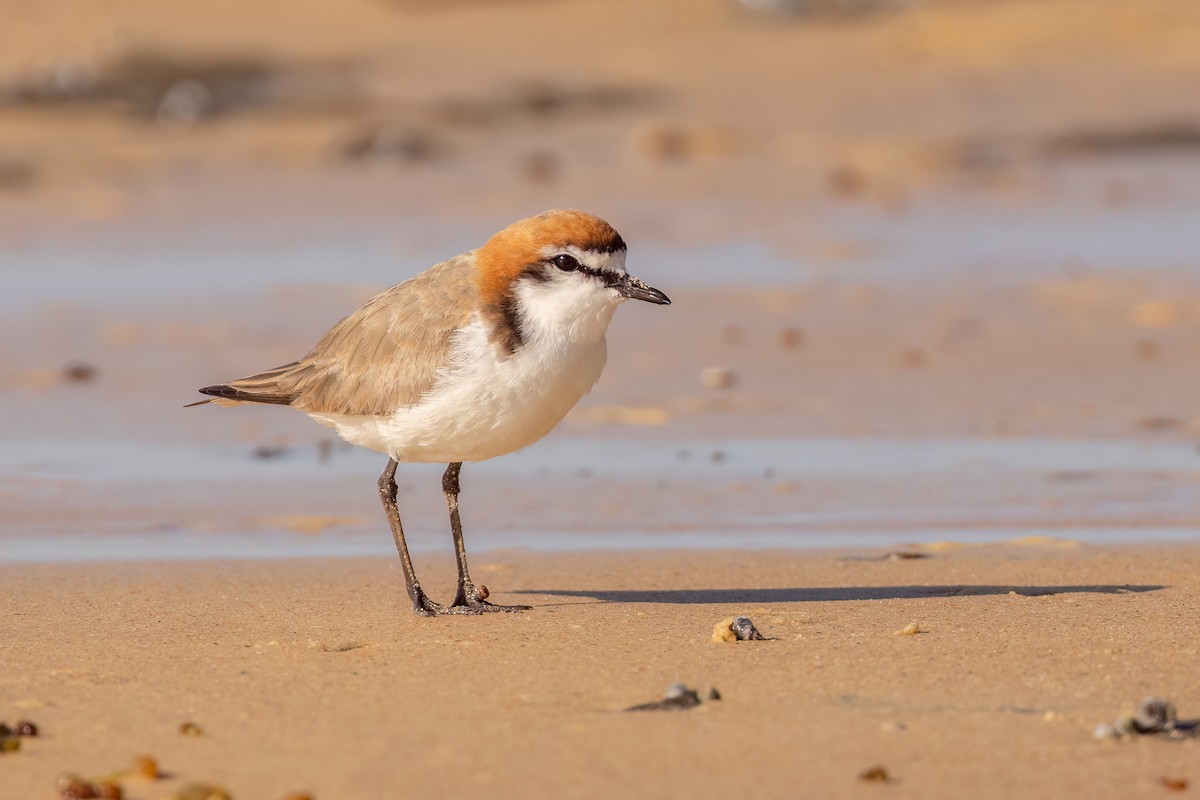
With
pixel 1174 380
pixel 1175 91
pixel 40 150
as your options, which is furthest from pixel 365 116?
pixel 1174 380

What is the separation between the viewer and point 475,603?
643 centimetres

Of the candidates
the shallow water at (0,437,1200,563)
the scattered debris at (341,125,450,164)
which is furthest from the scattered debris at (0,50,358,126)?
the shallow water at (0,437,1200,563)

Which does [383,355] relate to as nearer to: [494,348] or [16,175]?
[494,348]

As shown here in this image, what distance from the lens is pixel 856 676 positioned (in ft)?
17.3

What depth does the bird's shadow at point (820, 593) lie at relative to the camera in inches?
253

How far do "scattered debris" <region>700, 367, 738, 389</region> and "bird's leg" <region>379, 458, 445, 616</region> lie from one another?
3.70 metres

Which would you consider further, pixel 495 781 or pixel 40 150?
pixel 40 150

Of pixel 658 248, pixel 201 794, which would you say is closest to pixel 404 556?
pixel 201 794

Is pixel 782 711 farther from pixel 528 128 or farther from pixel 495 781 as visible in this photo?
pixel 528 128

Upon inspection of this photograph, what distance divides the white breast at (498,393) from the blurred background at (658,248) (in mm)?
1239

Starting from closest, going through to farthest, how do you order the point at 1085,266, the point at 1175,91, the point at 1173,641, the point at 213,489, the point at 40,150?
the point at 1173,641, the point at 213,489, the point at 1085,266, the point at 40,150, the point at 1175,91

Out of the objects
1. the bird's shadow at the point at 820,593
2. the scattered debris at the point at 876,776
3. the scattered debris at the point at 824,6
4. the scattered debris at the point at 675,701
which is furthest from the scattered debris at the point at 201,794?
the scattered debris at the point at 824,6

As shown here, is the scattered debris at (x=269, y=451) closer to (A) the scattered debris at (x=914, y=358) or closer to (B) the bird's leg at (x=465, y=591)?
(B) the bird's leg at (x=465, y=591)

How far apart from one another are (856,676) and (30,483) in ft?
14.3
